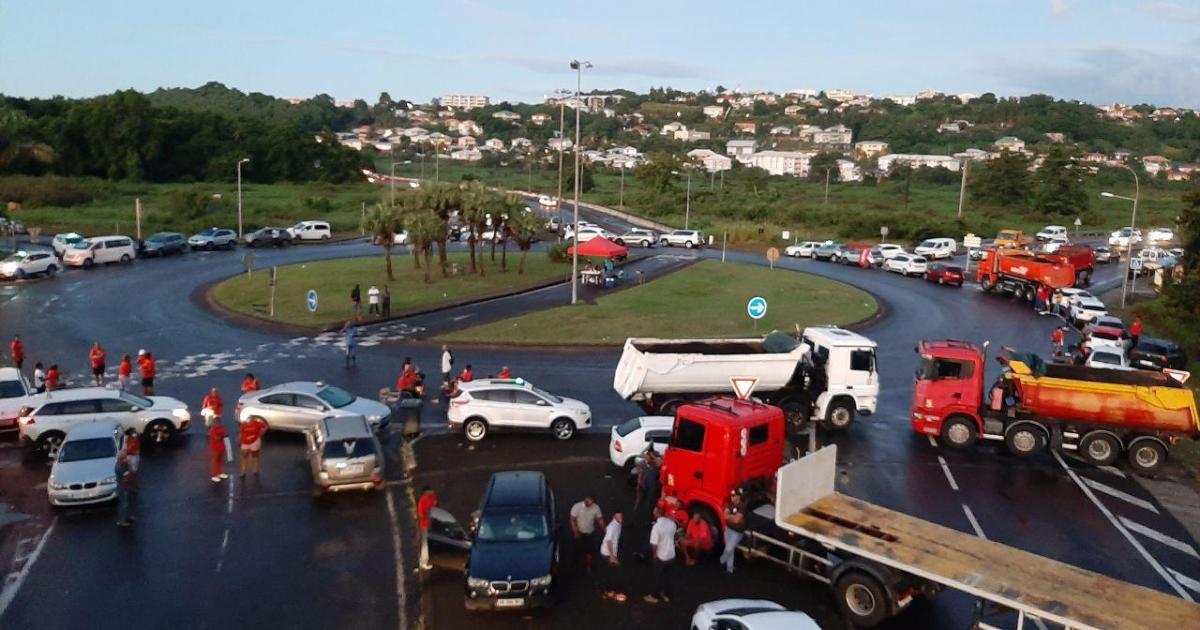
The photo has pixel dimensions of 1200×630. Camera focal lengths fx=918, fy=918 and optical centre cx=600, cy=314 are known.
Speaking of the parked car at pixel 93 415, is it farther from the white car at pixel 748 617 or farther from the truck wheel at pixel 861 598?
the truck wheel at pixel 861 598

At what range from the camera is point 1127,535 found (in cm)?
1741

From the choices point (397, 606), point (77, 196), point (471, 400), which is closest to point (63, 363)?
point (471, 400)

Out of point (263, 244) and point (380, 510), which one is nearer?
point (380, 510)

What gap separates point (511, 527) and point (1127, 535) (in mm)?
11846

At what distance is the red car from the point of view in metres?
52.3

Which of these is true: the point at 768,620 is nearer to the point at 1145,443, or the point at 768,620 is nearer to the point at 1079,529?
the point at 1079,529

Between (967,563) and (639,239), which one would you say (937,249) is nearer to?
(639,239)

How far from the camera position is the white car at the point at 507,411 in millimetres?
22438

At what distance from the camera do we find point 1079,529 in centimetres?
1761

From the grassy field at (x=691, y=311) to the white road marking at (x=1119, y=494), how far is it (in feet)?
52.0

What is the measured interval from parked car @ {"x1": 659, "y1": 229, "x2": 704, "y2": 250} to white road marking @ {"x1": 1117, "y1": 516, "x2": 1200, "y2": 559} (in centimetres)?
5344

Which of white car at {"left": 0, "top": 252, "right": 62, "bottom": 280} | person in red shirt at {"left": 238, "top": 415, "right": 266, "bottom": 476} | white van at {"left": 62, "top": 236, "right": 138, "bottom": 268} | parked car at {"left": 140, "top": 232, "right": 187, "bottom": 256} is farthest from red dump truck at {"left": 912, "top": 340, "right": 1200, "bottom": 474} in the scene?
parked car at {"left": 140, "top": 232, "right": 187, "bottom": 256}

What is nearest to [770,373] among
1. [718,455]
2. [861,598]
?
[718,455]

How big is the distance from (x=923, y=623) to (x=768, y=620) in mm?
3477
